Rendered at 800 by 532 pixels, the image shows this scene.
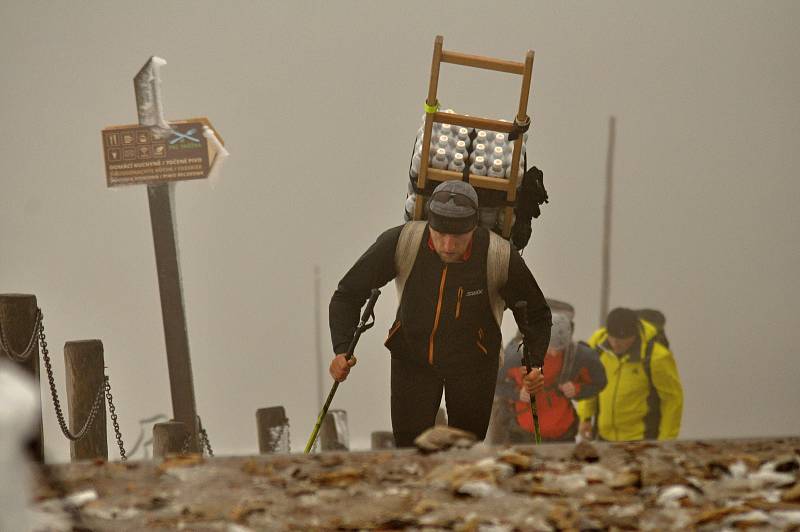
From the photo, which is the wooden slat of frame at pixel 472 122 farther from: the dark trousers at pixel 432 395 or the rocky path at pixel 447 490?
the rocky path at pixel 447 490

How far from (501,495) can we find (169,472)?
4.40 ft

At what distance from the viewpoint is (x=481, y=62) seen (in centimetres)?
613

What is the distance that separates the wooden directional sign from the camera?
9.60 m

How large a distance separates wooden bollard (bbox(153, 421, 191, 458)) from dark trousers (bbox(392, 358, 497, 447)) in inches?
126

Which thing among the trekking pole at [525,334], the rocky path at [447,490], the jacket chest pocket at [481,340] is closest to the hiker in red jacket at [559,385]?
the trekking pole at [525,334]

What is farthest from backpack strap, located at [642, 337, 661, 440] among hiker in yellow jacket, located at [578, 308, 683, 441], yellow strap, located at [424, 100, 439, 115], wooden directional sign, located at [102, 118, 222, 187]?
wooden directional sign, located at [102, 118, 222, 187]

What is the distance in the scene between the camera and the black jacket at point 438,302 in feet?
18.7

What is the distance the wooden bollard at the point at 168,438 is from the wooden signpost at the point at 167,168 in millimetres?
1016

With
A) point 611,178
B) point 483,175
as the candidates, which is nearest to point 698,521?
point 483,175

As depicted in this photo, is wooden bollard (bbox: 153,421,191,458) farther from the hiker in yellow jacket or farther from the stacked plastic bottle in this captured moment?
the hiker in yellow jacket

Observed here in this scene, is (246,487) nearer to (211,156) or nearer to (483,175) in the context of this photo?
(483,175)

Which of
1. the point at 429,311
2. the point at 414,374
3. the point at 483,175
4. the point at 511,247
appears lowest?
the point at 414,374

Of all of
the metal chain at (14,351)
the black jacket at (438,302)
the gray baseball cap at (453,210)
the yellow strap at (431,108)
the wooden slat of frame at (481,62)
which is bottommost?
the metal chain at (14,351)

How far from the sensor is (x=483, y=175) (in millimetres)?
6078
